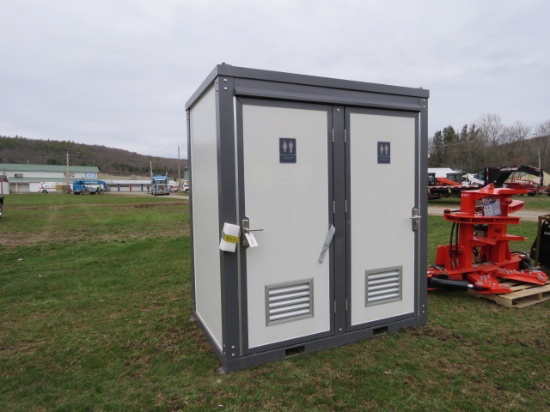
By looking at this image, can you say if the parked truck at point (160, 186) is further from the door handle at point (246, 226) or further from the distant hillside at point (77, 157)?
the distant hillside at point (77, 157)

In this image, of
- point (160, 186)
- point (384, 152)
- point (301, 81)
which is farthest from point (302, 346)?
point (160, 186)

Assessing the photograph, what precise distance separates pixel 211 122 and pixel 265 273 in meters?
1.38

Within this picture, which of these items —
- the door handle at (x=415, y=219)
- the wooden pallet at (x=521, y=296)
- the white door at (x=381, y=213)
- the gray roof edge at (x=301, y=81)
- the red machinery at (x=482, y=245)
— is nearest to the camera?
the gray roof edge at (x=301, y=81)

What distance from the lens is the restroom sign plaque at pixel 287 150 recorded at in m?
3.05

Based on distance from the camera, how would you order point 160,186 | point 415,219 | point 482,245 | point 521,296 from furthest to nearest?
1. point 160,186
2. point 482,245
3. point 521,296
4. point 415,219

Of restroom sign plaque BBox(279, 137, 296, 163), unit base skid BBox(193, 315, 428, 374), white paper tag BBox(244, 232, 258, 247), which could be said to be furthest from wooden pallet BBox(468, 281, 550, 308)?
white paper tag BBox(244, 232, 258, 247)

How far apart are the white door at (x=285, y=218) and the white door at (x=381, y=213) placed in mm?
305

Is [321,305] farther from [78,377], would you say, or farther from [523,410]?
[78,377]

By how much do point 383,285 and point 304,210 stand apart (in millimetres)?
1210

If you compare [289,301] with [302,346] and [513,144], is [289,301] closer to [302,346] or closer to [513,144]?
[302,346]

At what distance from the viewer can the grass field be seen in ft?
8.52

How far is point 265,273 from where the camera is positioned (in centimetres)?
304

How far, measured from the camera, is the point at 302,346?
3.24 m

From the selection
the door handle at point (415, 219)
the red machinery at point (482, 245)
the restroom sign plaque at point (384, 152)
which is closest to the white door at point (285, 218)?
the restroom sign plaque at point (384, 152)
